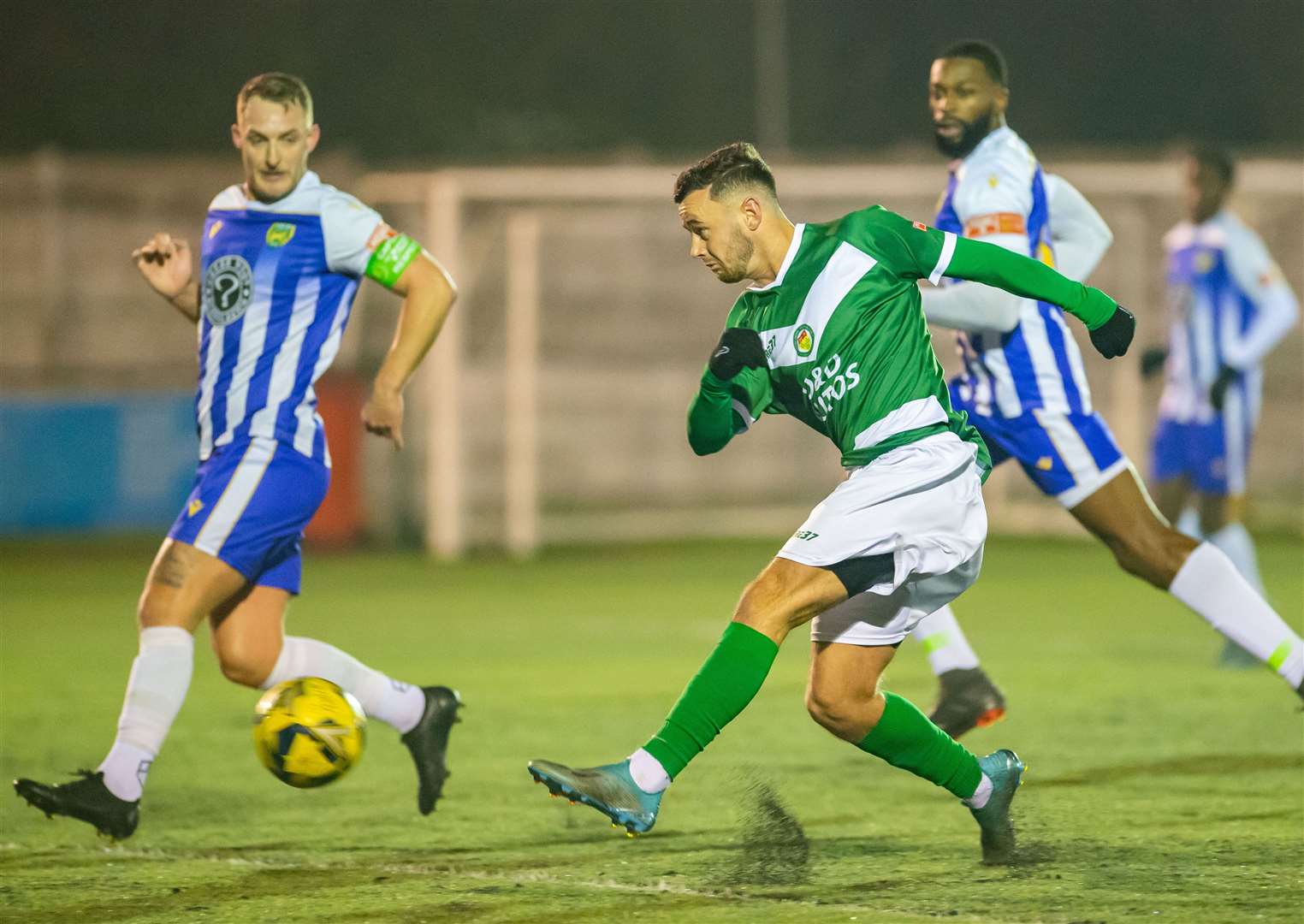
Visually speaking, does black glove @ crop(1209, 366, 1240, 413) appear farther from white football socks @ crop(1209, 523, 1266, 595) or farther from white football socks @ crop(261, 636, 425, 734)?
white football socks @ crop(261, 636, 425, 734)

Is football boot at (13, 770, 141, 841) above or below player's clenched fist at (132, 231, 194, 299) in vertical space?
below

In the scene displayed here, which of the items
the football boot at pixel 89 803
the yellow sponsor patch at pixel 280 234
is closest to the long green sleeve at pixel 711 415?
the yellow sponsor patch at pixel 280 234

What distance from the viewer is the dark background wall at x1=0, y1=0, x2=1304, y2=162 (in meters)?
25.7

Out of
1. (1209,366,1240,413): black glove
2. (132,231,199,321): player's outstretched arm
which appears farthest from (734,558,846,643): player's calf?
(1209,366,1240,413): black glove

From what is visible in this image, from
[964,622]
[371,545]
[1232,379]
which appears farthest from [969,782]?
[371,545]

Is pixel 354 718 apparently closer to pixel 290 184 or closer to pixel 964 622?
pixel 290 184

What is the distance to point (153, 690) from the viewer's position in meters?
5.21

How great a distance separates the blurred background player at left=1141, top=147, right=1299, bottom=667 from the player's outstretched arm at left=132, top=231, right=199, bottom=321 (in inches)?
199

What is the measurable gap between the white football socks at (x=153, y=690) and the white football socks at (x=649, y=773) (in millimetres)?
1429

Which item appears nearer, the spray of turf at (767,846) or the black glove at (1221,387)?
the spray of turf at (767,846)

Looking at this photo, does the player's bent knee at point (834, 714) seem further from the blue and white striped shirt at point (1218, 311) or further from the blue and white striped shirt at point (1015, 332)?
the blue and white striped shirt at point (1218, 311)

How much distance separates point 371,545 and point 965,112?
10351 mm

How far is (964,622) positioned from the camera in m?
10.8

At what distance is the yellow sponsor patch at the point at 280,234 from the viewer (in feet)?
17.9
